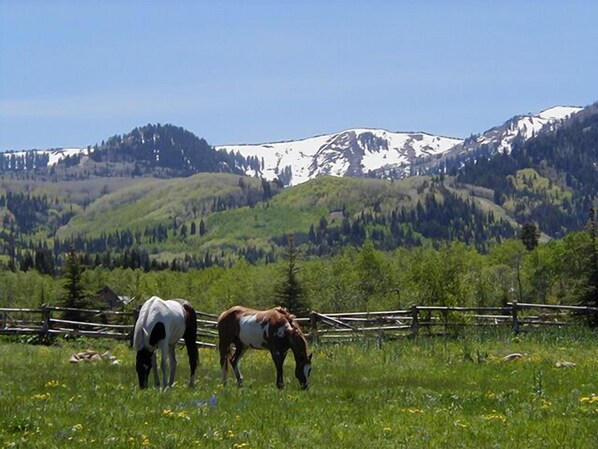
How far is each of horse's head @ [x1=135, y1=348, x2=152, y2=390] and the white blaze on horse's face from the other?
3.24 m

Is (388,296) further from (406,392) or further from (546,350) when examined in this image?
(406,392)

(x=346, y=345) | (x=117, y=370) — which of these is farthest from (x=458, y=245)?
(x=117, y=370)

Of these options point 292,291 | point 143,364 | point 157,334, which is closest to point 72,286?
point 292,291

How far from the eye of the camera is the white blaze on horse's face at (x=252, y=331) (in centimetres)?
2111

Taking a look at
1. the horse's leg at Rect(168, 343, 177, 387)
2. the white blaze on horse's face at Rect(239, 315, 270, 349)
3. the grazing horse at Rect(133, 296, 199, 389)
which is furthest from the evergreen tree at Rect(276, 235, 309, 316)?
the grazing horse at Rect(133, 296, 199, 389)

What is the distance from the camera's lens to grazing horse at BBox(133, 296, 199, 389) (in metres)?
18.8

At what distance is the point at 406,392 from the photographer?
1725 cm

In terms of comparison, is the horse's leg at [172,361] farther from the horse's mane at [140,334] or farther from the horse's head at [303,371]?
the horse's head at [303,371]

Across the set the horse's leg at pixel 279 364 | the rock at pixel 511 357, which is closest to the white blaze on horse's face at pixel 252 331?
the horse's leg at pixel 279 364

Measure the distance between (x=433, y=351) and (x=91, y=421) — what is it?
1932 centimetres

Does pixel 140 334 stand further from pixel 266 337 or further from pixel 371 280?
pixel 371 280

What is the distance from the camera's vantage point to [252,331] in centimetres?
2127

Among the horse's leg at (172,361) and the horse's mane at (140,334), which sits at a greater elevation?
the horse's mane at (140,334)

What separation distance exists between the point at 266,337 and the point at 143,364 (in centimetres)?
354
